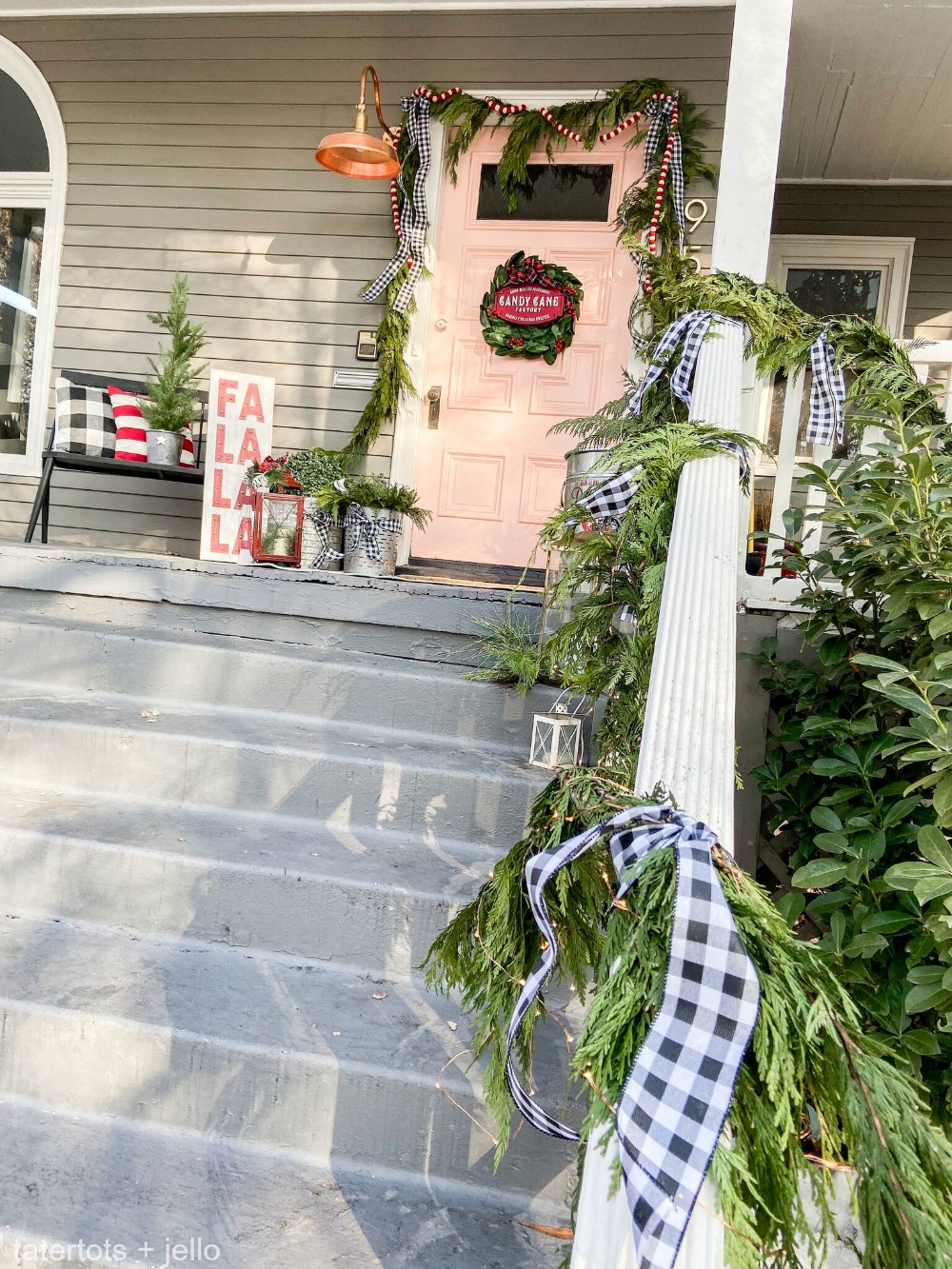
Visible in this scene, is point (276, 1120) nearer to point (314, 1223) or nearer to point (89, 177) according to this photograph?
point (314, 1223)

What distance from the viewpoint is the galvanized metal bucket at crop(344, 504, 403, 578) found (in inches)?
156

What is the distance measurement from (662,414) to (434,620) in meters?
1.17

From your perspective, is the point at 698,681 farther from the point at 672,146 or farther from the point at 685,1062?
the point at 672,146

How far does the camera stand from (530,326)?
14.5 ft

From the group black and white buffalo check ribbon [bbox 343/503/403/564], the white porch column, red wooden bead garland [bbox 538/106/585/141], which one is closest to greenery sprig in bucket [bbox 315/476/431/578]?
A: black and white buffalo check ribbon [bbox 343/503/403/564]

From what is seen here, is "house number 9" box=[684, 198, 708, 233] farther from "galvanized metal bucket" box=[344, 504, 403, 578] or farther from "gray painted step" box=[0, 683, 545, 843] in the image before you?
"gray painted step" box=[0, 683, 545, 843]

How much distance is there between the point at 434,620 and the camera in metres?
3.09

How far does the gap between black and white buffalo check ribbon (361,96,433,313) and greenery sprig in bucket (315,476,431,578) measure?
109 cm

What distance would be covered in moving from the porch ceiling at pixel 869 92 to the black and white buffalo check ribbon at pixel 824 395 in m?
2.21

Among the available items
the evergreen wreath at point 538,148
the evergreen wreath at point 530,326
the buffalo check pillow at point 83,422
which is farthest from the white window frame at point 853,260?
the buffalo check pillow at point 83,422

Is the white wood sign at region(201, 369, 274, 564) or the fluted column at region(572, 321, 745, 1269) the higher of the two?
the white wood sign at region(201, 369, 274, 564)

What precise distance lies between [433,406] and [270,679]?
7.27 feet

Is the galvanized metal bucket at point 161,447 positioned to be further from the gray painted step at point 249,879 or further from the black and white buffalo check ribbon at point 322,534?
the gray painted step at point 249,879

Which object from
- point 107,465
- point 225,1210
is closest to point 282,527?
point 107,465
